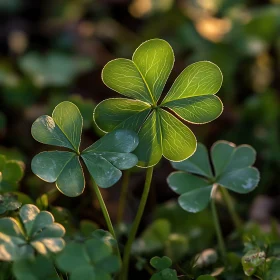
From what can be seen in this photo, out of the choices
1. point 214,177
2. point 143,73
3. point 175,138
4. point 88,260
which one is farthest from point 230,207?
point 88,260

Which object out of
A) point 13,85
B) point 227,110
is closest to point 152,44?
point 227,110

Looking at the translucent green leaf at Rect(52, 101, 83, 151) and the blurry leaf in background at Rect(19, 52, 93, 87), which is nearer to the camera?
the translucent green leaf at Rect(52, 101, 83, 151)

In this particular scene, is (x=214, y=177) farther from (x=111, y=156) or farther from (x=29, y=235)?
(x=29, y=235)

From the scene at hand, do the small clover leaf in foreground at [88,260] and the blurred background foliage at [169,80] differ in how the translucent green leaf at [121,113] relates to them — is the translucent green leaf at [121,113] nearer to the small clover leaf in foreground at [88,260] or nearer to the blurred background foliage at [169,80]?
the small clover leaf in foreground at [88,260]

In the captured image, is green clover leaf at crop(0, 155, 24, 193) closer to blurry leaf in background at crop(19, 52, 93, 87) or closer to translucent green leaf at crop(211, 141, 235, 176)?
translucent green leaf at crop(211, 141, 235, 176)

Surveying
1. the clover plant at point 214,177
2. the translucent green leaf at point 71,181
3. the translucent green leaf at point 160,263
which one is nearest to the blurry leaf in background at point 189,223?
the clover plant at point 214,177

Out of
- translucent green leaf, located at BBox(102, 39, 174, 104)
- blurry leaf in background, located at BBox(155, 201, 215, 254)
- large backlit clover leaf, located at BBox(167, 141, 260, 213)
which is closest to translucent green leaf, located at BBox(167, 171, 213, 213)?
large backlit clover leaf, located at BBox(167, 141, 260, 213)
